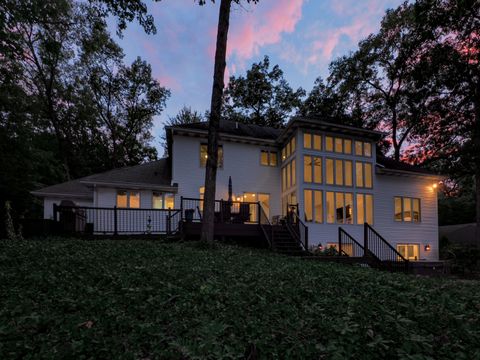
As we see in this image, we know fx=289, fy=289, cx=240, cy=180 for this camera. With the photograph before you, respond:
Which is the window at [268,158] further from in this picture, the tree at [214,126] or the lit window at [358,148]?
the tree at [214,126]

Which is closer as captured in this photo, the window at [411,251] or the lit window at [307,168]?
the lit window at [307,168]

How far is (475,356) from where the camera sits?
2.78m

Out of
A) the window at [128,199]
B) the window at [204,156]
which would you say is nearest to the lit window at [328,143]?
the window at [204,156]

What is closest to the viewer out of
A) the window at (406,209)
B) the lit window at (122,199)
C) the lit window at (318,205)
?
the lit window at (122,199)

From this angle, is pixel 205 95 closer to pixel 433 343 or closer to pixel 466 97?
pixel 466 97

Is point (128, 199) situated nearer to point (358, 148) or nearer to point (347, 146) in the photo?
point (347, 146)

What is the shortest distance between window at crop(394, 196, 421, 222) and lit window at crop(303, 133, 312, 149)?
6.54 meters

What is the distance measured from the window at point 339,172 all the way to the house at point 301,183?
0.05 m

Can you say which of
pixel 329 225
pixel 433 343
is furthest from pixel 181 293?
pixel 329 225

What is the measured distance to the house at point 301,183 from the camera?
48.3 feet

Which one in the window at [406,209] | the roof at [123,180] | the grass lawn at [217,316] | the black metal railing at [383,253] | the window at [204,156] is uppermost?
the window at [204,156]

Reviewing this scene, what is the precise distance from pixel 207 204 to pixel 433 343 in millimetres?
7270

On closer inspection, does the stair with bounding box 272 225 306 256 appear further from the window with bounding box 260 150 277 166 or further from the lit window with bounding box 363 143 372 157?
the lit window with bounding box 363 143 372 157

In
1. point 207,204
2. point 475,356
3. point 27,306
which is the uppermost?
point 207,204
